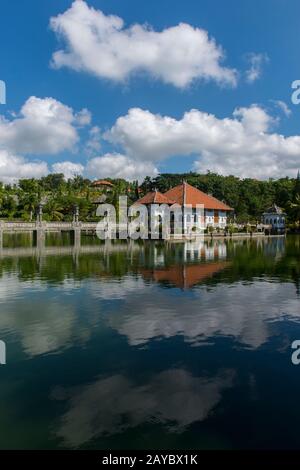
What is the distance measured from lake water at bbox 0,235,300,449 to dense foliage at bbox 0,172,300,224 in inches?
2019

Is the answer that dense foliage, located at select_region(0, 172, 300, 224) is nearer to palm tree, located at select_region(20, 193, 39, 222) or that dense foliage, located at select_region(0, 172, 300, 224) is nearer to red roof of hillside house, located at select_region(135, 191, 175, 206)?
palm tree, located at select_region(20, 193, 39, 222)

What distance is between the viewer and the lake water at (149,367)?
20.3 ft

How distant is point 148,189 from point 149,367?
9206 cm

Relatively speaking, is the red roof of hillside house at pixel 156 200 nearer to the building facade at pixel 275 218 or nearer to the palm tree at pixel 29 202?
the palm tree at pixel 29 202

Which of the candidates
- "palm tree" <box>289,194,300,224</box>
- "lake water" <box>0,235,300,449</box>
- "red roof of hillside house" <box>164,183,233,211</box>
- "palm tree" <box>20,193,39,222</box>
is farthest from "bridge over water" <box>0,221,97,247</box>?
"palm tree" <box>289,194,300,224</box>

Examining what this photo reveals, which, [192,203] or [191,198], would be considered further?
[191,198]

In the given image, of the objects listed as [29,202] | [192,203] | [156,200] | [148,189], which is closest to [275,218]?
[192,203]

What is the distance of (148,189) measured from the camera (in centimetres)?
9956

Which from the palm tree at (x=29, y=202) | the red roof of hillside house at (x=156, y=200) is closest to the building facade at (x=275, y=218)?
the red roof of hillside house at (x=156, y=200)

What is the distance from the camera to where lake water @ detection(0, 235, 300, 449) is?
244 inches

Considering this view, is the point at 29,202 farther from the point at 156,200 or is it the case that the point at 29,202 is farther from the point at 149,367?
the point at 149,367

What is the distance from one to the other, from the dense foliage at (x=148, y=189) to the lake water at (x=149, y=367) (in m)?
51.3

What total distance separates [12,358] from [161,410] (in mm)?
4231
